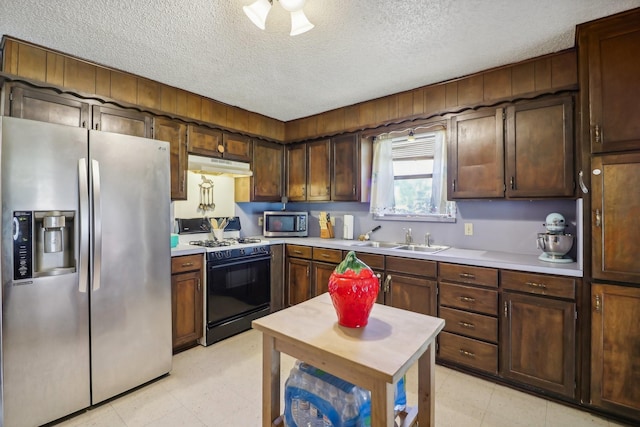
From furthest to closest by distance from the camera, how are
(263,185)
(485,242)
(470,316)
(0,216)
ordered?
(263,185) < (485,242) < (470,316) < (0,216)

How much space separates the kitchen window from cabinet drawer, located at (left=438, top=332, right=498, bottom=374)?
3.71 feet

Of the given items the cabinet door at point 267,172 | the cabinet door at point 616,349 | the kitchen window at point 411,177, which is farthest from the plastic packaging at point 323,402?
the cabinet door at point 267,172

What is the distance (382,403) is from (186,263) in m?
2.24

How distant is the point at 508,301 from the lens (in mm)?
2189

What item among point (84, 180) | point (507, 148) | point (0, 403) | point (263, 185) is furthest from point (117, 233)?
point (507, 148)

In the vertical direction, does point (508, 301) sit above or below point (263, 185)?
below

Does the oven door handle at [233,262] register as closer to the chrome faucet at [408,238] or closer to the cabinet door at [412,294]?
the cabinet door at [412,294]

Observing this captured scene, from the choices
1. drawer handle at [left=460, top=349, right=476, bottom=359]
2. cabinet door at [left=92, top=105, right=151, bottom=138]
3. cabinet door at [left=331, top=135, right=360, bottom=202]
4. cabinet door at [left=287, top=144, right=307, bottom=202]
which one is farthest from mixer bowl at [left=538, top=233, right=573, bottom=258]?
cabinet door at [left=92, top=105, right=151, bottom=138]

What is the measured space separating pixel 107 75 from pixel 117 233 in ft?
4.71

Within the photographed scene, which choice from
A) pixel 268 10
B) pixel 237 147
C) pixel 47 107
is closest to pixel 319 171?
pixel 237 147

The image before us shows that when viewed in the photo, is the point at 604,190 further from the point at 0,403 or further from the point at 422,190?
the point at 0,403

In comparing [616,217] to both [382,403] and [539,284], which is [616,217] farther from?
[382,403]

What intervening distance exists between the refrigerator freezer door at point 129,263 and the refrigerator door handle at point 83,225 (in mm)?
41

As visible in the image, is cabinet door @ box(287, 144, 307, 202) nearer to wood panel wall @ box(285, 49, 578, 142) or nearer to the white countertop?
wood panel wall @ box(285, 49, 578, 142)
